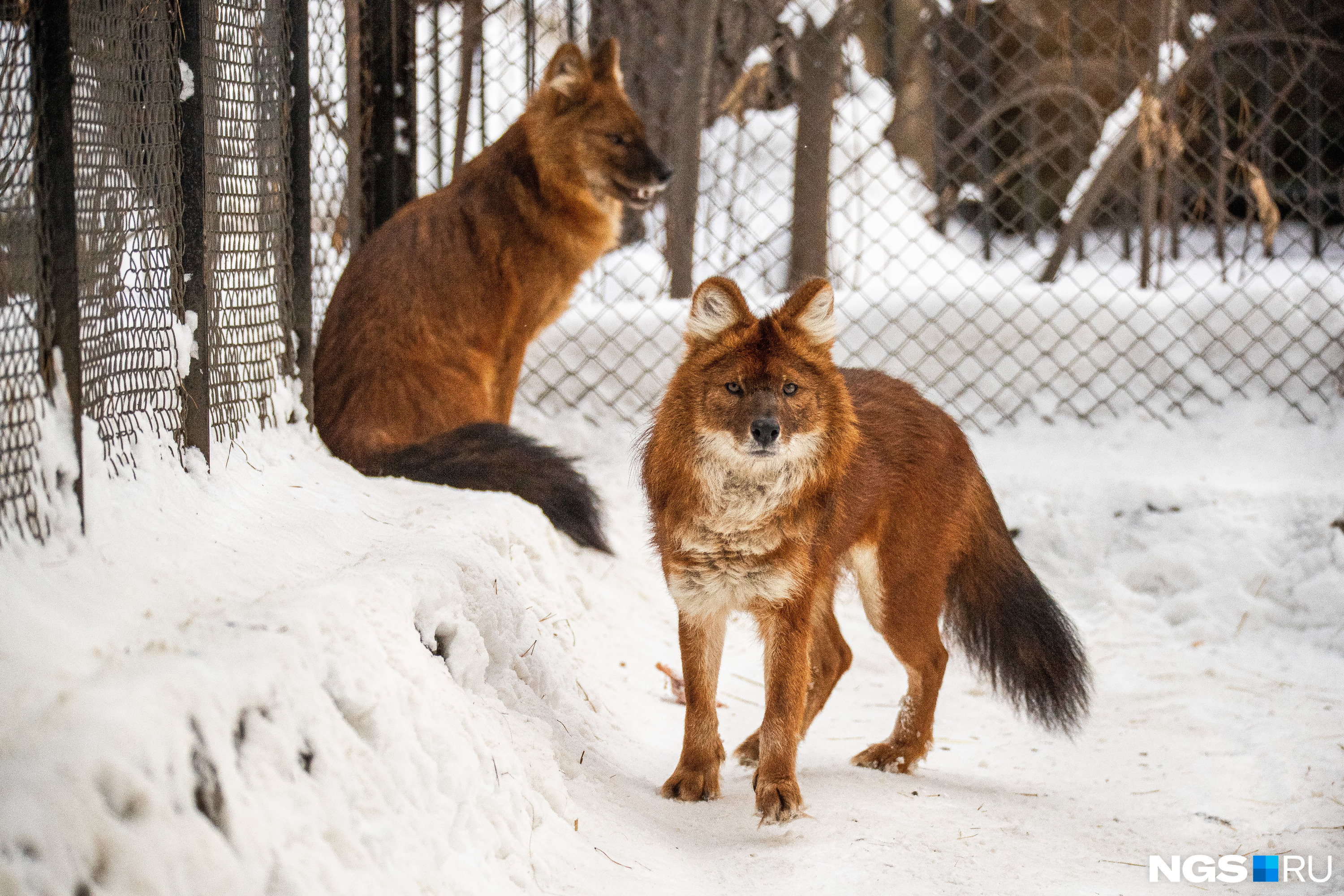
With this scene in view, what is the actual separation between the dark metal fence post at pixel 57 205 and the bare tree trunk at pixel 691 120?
4244 mm

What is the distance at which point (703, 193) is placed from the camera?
607 cm

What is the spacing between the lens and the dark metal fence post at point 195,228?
278cm

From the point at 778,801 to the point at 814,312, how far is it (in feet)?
4.13

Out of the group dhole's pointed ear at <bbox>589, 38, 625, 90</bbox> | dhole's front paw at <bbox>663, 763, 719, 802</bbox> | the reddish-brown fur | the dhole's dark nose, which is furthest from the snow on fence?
dhole's front paw at <bbox>663, 763, 719, 802</bbox>

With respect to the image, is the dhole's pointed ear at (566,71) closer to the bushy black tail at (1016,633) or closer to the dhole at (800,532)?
the dhole at (800,532)

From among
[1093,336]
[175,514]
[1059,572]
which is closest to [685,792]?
[175,514]

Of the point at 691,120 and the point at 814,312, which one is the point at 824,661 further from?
the point at 691,120

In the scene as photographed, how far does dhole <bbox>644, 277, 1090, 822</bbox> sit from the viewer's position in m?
2.87

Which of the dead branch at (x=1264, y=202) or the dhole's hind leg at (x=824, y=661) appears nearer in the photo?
the dhole's hind leg at (x=824, y=661)

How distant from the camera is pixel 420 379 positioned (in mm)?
4305

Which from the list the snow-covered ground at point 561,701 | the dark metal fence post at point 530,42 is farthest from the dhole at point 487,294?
the dark metal fence post at point 530,42

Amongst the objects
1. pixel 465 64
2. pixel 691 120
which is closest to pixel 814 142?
pixel 691 120

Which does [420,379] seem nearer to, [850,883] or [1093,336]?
[850,883]

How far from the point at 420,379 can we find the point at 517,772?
2.21 m
